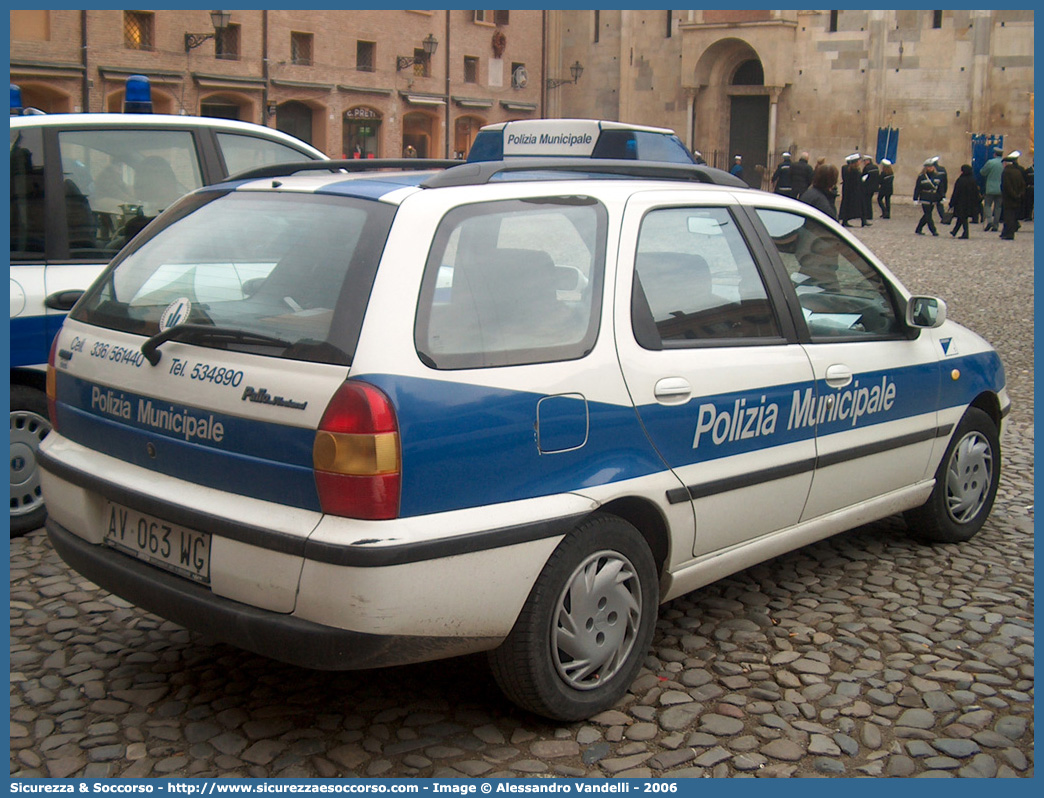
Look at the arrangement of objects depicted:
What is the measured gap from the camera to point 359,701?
12.1 ft

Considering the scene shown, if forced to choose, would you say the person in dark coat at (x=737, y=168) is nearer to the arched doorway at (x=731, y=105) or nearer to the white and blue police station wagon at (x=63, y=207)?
the arched doorway at (x=731, y=105)

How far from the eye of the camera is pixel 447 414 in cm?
308

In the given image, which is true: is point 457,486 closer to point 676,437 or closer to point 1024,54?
point 676,437

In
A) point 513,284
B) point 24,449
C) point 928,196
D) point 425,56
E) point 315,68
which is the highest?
point 425,56

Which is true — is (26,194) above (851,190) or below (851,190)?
below

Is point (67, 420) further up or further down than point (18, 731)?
further up

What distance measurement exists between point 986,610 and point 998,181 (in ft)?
86.0

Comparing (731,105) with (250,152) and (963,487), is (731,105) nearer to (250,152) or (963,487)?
(250,152)

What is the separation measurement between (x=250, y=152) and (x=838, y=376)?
139 inches

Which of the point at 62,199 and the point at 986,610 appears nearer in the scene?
the point at 986,610

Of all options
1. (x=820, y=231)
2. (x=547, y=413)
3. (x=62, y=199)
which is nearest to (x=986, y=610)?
(x=820, y=231)

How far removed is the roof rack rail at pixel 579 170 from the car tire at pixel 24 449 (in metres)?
2.54

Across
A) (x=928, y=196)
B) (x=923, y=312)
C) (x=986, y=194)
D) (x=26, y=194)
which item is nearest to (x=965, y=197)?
(x=928, y=196)

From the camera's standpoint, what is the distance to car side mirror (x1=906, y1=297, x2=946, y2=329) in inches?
189
